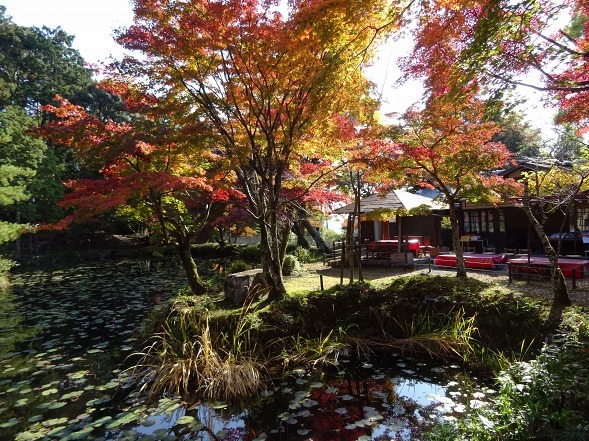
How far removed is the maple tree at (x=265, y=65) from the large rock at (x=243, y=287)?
1.34ft

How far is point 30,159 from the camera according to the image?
21641 millimetres

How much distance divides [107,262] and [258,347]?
2038cm

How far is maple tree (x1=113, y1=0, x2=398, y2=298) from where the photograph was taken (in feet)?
17.7

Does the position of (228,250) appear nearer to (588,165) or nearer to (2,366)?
(2,366)

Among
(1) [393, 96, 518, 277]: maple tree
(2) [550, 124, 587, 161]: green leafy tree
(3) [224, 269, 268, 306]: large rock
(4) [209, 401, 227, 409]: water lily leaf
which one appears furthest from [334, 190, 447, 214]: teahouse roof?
(4) [209, 401, 227, 409]: water lily leaf

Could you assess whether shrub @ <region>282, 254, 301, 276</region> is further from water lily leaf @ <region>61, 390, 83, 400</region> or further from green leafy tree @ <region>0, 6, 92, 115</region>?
green leafy tree @ <region>0, 6, 92, 115</region>

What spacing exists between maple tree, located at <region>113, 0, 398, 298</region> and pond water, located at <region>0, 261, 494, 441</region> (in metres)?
2.66

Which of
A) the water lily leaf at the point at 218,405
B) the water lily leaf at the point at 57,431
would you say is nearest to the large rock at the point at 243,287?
the water lily leaf at the point at 218,405

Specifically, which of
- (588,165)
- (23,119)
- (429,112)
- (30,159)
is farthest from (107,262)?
(588,165)

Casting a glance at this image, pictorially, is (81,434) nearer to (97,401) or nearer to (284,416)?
(97,401)

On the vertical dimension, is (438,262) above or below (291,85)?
below

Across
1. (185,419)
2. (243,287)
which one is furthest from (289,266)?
(185,419)

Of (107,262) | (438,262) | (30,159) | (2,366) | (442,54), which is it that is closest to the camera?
(442,54)

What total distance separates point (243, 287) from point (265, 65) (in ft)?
15.7
